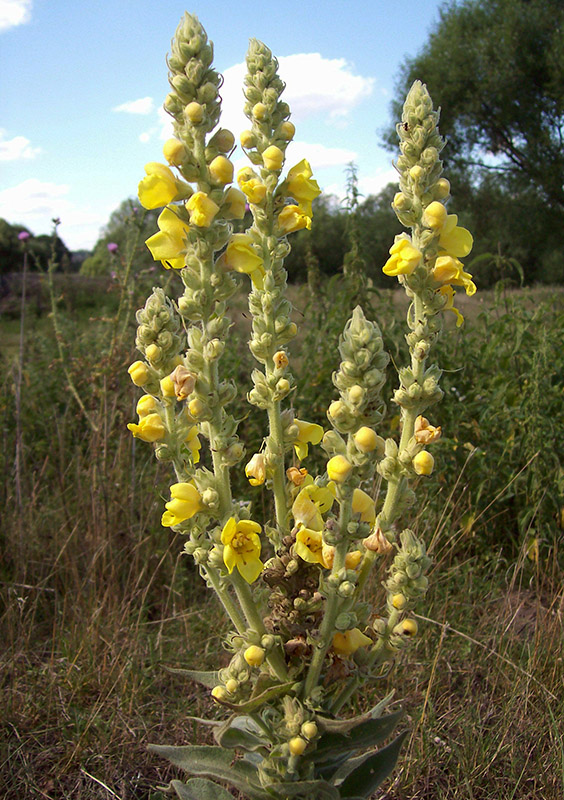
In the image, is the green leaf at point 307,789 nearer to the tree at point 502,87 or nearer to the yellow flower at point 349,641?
the yellow flower at point 349,641

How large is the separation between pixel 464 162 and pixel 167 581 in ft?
55.3

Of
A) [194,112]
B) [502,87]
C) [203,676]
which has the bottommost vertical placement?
[203,676]

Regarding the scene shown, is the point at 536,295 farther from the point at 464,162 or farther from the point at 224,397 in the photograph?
the point at 464,162

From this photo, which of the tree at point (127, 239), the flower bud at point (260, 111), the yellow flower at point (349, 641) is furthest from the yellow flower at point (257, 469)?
the tree at point (127, 239)

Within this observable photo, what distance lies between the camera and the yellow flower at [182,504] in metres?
1.13

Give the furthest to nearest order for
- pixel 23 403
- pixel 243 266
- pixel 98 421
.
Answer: pixel 23 403 < pixel 98 421 < pixel 243 266

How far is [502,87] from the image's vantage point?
16203mm

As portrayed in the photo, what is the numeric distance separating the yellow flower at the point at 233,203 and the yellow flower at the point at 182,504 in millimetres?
513

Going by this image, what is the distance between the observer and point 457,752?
6.47 ft

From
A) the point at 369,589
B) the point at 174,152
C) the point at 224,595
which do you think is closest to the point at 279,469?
the point at 224,595

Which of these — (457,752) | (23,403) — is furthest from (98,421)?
(457,752)

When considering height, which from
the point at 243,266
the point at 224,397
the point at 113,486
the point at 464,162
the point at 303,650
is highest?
the point at 464,162

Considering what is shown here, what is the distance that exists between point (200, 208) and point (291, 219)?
0.23 m

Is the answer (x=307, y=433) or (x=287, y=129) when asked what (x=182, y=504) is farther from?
(x=287, y=129)
